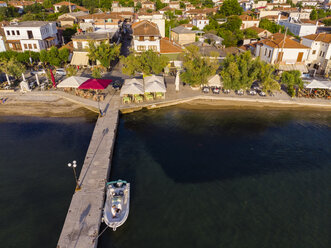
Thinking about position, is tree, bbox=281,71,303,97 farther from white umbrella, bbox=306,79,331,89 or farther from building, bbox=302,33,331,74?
building, bbox=302,33,331,74

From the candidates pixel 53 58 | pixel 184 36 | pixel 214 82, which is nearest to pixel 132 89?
pixel 214 82

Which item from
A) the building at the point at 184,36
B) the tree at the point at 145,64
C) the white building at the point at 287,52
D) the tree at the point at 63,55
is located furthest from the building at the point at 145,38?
the white building at the point at 287,52

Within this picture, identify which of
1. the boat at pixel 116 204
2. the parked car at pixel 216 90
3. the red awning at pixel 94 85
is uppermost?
the red awning at pixel 94 85

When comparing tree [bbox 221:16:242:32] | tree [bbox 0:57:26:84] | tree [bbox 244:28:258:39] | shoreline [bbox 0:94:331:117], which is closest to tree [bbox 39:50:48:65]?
tree [bbox 0:57:26:84]

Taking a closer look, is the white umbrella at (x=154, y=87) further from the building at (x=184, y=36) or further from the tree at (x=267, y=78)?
the building at (x=184, y=36)

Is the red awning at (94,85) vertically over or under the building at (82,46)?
under

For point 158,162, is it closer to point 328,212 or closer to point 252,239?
point 252,239
